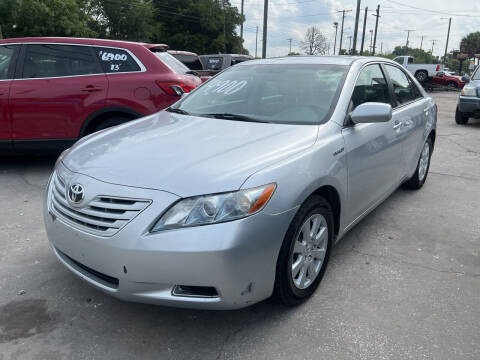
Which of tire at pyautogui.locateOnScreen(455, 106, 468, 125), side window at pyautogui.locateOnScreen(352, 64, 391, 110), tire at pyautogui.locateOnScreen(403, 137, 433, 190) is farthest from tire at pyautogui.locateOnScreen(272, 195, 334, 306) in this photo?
tire at pyautogui.locateOnScreen(455, 106, 468, 125)

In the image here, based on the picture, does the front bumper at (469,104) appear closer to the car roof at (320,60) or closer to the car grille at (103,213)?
the car roof at (320,60)

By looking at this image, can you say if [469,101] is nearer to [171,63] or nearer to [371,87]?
[171,63]

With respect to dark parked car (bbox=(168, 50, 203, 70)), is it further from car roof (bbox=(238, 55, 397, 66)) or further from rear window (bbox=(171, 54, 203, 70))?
car roof (bbox=(238, 55, 397, 66))

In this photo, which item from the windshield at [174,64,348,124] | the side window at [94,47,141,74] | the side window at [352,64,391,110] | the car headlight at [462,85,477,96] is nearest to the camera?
the windshield at [174,64,348,124]

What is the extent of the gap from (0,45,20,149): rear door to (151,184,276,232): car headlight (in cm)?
413

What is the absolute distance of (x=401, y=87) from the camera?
426cm

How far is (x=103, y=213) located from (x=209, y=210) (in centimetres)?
57

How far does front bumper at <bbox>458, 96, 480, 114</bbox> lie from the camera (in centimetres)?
995

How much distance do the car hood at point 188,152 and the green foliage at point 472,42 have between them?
74.6 m

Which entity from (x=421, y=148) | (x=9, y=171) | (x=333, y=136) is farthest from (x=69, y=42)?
(x=421, y=148)

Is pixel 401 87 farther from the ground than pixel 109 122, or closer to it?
farther from the ground

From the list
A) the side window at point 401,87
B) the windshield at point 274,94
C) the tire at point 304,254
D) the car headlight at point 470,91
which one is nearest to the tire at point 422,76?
the car headlight at point 470,91

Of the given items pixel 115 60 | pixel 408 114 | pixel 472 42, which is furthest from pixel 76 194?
pixel 472 42

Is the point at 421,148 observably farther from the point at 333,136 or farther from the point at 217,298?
the point at 217,298
